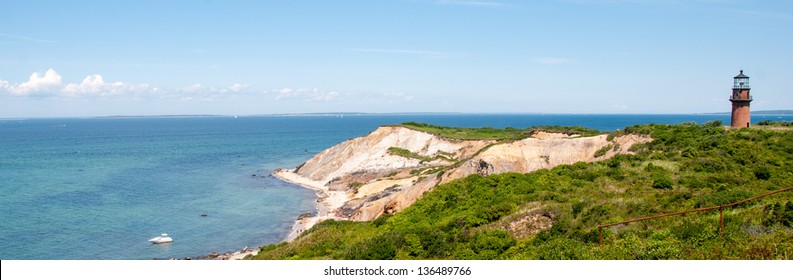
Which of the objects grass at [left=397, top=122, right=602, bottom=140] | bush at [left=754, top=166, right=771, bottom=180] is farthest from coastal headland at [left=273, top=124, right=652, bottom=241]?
bush at [left=754, top=166, right=771, bottom=180]

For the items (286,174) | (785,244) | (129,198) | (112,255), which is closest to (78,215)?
(129,198)

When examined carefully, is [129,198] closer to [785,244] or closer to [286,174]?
[286,174]

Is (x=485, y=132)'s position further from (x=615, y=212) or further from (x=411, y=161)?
(x=615, y=212)

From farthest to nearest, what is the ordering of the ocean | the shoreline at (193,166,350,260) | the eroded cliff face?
the eroded cliff face < the ocean < the shoreline at (193,166,350,260)

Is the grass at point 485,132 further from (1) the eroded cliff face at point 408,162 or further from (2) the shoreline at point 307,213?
(2) the shoreline at point 307,213

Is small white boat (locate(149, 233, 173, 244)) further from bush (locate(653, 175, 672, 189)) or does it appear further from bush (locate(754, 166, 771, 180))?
bush (locate(754, 166, 771, 180))
